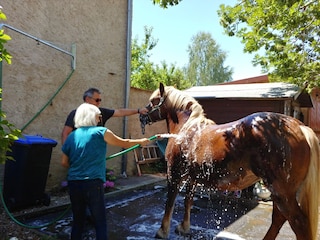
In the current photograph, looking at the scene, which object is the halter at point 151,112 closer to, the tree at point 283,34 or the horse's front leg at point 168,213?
the horse's front leg at point 168,213

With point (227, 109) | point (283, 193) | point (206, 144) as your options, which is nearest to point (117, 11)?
point (227, 109)

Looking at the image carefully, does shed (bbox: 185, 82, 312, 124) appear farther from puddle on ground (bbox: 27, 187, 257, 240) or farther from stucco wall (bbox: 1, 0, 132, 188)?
stucco wall (bbox: 1, 0, 132, 188)

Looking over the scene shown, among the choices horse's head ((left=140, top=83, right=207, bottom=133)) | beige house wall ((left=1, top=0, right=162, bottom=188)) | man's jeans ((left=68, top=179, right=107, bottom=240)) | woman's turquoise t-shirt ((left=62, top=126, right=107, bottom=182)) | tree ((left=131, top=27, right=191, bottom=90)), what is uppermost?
tree ((left=131, top=27, right=191, bottom=90))

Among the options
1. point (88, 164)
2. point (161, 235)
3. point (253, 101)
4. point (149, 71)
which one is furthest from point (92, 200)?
point (149, 71)

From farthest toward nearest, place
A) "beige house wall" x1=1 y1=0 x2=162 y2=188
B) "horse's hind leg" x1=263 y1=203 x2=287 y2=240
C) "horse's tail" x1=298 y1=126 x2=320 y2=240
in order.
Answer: "beige house wall" x1=1 y1=0 x2=162 y2=188 < "horse's hind leg" x1=263 y1=203 x2=287 y2=240 < "horse's tail" x1=298 y1=126 x2=320 y2=240

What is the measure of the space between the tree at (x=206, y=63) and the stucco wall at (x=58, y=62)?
79.6 feet

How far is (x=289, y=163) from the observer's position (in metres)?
2.46

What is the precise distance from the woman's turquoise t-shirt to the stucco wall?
2.48 meters

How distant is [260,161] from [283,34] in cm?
485

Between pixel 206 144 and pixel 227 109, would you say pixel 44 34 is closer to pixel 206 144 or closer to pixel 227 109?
pixel 206 144

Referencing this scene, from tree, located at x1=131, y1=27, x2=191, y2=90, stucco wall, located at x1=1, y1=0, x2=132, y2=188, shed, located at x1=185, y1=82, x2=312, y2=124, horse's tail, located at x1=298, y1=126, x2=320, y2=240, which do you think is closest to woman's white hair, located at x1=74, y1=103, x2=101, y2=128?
horse's tail, located at x1=298, y1=126, x2=320, y2=240

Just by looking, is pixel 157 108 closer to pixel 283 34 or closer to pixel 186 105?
pixel 186 105

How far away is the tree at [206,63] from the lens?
97.8ft

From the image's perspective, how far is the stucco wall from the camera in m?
4.28
